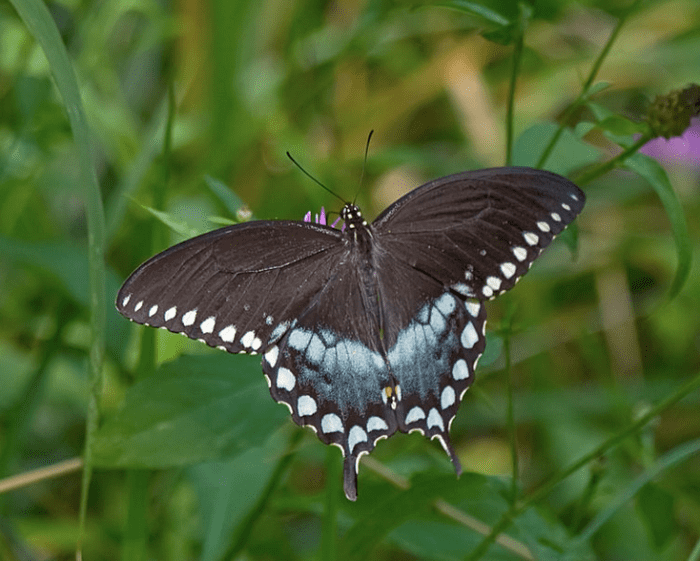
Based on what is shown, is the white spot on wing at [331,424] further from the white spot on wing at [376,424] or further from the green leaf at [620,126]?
the green leaf at [620,126]

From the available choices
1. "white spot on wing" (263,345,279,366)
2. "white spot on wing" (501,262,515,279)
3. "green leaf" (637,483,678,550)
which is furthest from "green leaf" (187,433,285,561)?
"green leaf" (637,483,678,550)

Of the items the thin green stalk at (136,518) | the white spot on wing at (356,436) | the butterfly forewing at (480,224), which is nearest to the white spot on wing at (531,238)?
the butterfly forewing at (480,224)

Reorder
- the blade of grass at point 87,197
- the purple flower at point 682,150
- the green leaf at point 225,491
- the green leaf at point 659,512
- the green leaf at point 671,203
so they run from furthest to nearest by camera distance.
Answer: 1. the purple flower at point 682,150
2. the green leaf at point 225,491
3. the green leaf at point 659,512
4. the green leaf at point 671,203
5. the blade of grass at point 87,197

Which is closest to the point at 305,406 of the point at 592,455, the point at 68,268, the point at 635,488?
the point at 592,455

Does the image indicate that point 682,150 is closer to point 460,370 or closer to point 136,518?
point 460,370

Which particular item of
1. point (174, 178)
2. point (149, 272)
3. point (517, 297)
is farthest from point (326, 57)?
point (149, 272)

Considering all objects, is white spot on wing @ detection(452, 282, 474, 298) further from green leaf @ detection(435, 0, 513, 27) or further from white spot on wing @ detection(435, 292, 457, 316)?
green leaf @ detection(435, 0, 513, 27)

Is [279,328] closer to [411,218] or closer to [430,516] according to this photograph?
[411,218]
